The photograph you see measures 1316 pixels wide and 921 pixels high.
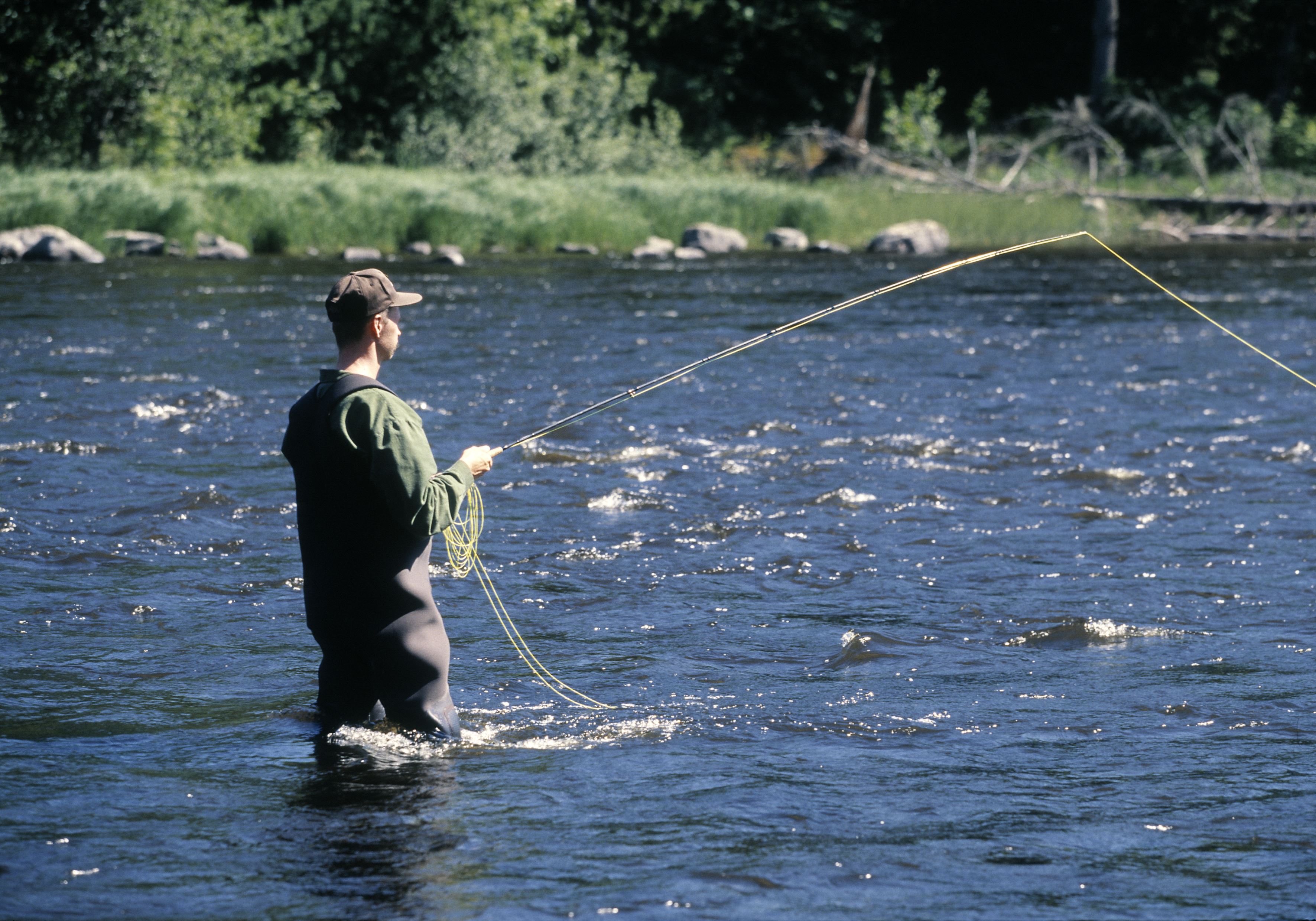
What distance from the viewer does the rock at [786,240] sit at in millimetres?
28172

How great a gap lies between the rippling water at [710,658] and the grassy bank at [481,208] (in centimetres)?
1096

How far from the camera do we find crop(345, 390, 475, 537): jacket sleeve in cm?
407

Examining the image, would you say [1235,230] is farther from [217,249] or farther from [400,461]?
[400,461]

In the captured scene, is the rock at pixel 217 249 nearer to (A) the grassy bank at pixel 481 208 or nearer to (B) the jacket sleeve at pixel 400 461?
(A) the grassy bank at pixel 481 208

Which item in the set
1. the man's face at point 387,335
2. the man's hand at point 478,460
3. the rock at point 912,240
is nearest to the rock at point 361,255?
the rock at point 912,240

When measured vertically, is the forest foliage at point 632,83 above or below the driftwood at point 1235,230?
above

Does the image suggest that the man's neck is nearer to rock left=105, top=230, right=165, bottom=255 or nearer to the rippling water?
the rippling water

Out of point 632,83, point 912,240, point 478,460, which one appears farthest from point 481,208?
point 478,460

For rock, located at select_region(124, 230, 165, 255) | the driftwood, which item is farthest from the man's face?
the driftwood

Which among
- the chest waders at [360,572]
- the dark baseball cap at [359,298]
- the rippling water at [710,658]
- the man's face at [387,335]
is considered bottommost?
the rippling water at [710,658]

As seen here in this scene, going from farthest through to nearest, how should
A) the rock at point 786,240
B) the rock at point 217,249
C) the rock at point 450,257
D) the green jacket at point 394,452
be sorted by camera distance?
the rock at point 786,240, the rock at point 450,257, the rock at point 217,249, the green jacket at point 394,452

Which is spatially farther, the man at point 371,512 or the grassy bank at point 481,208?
the grassy bank at point 481,208

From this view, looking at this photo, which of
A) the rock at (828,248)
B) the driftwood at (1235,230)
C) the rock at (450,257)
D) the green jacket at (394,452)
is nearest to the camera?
the green jacket at (394,452)

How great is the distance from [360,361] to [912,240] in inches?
917
